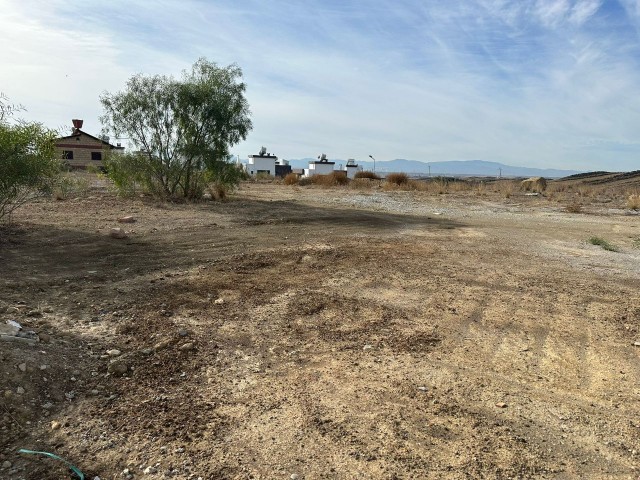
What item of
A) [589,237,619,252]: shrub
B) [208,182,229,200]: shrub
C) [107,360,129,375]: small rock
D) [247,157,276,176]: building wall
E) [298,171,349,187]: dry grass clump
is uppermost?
[247,157,276,176]: building wall

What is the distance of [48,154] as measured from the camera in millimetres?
9836

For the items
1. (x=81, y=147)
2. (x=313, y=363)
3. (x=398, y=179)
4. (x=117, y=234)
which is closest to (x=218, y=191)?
(x=117, y=234)

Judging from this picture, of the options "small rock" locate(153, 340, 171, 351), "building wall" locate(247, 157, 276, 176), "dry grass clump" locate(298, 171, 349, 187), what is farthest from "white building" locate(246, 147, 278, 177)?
"small rock" locate(153, 340, 171, 351)

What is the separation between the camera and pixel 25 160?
29.9 ft

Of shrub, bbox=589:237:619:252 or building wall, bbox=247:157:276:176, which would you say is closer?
shrub, bbox=589:237:619:252

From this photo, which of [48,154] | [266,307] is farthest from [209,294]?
[48,154]

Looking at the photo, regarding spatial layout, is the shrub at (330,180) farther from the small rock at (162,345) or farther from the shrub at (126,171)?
the small rock at (162,345)

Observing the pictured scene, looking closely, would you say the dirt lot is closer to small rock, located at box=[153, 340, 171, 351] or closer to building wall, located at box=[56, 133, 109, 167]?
small rock, located at box=[153, 340, 171, 351]

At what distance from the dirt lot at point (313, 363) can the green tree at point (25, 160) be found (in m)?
0.96

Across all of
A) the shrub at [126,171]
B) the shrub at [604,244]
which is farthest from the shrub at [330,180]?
the shrub at [604,244]

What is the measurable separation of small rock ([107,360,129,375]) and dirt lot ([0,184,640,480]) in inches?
0.4

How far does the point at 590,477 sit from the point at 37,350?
431 centimetres

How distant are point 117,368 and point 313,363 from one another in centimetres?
172

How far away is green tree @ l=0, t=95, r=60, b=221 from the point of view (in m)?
8.86
